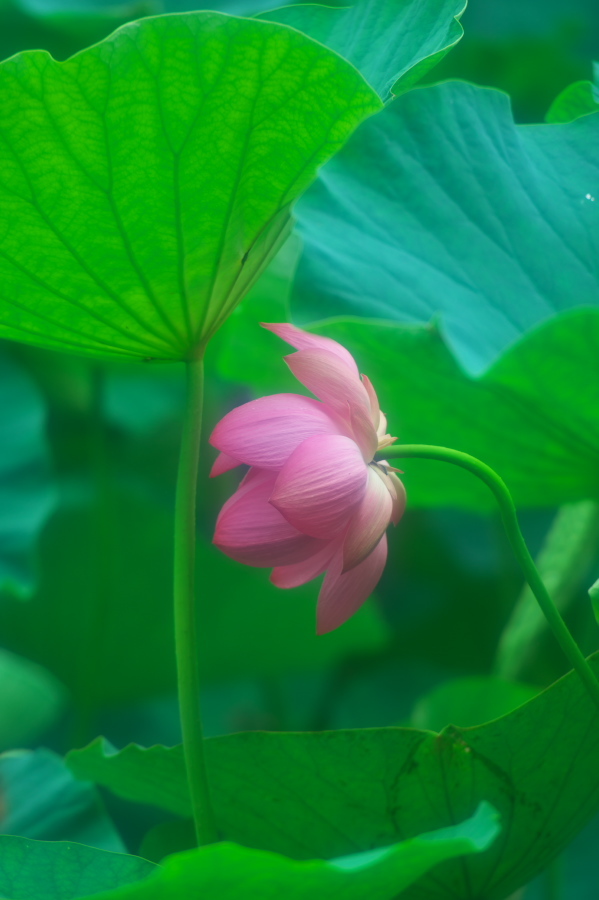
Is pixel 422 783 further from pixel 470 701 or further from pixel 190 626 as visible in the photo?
pixel 470 701

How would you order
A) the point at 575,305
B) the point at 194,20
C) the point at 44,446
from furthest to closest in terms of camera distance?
the point at 44,446 < the point at 575,305 < the point at 194,20

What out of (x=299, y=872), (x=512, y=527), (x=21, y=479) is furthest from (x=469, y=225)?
(x=21, y=479)

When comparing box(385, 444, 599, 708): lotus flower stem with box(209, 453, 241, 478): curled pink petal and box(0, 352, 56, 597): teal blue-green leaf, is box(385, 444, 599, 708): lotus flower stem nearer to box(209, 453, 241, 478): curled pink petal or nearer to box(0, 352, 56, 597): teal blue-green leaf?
box(209, 453, 241, 478): curled pink petal

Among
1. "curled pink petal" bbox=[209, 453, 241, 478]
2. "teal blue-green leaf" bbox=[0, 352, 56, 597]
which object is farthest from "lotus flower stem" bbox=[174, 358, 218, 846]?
"teal blue-green leaf" bbox=[0, 352, 56, 597]

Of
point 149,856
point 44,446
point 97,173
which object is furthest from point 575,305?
point 44,446

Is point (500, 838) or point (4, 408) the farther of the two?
point (4, 408)

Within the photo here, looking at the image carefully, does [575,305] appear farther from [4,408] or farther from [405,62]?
[4,408]

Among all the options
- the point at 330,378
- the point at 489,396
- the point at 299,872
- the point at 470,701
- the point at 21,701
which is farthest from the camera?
the point at 21,701

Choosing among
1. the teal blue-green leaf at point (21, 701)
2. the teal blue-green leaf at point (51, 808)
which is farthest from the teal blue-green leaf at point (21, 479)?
the teal blue-green leaf at point (51, 808)
